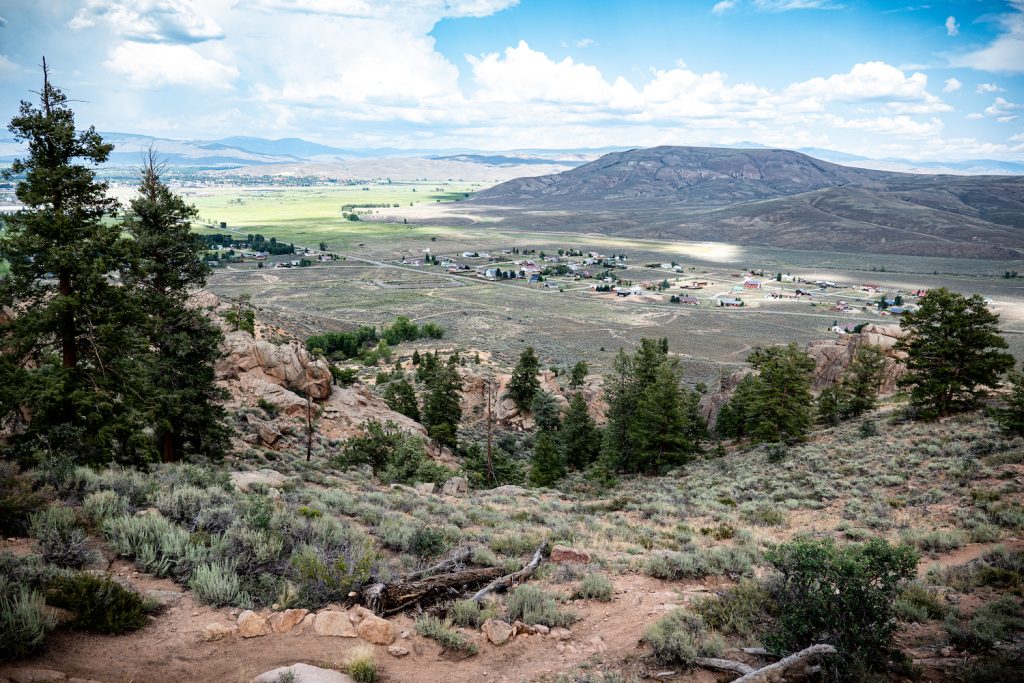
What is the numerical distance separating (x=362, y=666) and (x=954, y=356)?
29.1 m

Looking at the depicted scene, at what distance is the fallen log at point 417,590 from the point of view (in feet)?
26.5

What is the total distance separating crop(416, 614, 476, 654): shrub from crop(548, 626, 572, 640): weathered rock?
125cm

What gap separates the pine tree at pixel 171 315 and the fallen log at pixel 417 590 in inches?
420

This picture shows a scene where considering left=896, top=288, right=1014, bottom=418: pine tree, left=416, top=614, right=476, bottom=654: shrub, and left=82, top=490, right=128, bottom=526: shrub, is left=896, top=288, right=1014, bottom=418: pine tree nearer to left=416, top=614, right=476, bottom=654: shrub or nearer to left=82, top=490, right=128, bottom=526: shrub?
left=416, top=614, right=476, bottom=654: shrub

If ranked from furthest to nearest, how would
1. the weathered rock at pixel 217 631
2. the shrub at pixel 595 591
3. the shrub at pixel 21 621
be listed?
the shrub at pixel 595 591
the weathered rock at pixel 217 631
the shrub at pixel 21 621

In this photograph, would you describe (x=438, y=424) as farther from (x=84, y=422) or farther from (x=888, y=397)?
(x=888, y=397)

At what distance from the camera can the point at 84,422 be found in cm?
1241

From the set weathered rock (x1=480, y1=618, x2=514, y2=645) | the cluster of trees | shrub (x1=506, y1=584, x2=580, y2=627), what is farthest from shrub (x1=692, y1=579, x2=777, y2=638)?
the cluster of trees

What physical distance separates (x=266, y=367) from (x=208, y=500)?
22.0 meters

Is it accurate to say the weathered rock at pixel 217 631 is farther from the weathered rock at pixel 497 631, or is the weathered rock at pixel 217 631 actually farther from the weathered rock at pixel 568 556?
the weathered rock at pixel 568 556

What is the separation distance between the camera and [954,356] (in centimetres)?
2548

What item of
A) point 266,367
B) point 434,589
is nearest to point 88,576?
point 434,589

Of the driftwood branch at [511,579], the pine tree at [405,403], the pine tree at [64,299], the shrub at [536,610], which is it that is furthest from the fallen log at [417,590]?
the pine tree at [405,403]

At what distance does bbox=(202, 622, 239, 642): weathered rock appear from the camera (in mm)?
6910
